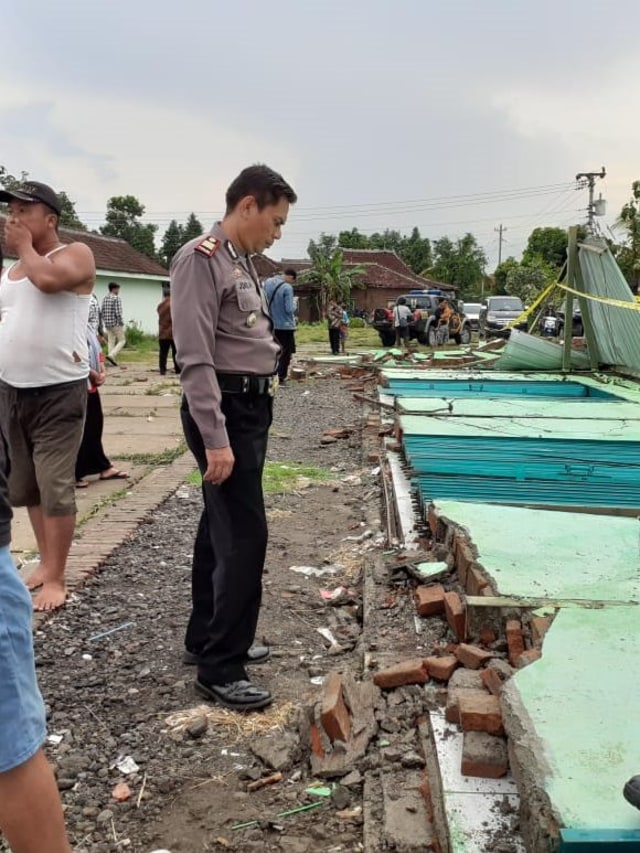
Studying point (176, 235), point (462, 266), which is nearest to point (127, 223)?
point (176, 235)

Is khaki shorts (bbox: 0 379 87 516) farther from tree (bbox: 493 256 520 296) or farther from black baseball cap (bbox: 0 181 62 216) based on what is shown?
tree (bbox: 493 256 520 296)

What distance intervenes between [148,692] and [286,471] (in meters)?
3.71

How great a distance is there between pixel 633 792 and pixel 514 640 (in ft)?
3.34

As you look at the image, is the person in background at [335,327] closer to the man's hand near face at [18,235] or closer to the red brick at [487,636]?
the man's hand near face at [18,235]

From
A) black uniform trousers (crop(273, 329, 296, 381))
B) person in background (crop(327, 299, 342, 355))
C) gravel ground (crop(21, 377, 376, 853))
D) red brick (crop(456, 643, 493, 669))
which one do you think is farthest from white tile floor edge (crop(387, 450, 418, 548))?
person in background (crop(327, 299, 342, 355))

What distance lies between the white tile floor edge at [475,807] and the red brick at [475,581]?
0.75m

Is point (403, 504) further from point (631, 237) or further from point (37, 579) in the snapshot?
point (631, 237)

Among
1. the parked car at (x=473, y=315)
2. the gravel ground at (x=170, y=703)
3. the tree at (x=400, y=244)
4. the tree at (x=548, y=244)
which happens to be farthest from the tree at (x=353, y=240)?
the gravel ground at (x=170, y=703)

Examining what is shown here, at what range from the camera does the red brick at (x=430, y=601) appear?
3.01 meters

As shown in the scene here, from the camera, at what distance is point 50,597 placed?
345 cm

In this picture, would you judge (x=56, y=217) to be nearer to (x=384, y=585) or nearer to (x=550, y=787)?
(x=384, y=585)

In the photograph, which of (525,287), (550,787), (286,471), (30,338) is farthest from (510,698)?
(525,287)

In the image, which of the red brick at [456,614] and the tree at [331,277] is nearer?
the red brick at [456,614]

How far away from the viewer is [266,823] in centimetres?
208
